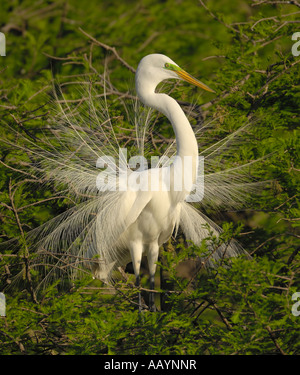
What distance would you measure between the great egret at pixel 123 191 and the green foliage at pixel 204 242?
0.09 meters

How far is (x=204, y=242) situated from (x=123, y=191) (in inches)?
29.9

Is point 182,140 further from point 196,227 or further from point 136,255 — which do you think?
point 136,255

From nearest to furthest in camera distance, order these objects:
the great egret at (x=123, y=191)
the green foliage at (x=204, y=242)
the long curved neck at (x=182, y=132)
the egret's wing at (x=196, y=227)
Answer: the green foliage at (x=204, y=242)
the long curved neck at (x=182, y=132)
the great egret at (x=123, y=191)
the egret's wing at (x=196, y=227)

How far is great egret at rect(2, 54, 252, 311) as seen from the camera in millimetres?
2988

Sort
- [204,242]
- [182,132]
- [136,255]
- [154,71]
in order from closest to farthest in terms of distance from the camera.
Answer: [204,242], [182,132], [154,71], [136,255]

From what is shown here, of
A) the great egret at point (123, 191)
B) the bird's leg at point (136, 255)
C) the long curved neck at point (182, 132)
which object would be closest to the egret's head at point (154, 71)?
the great egret at point (123, 191)

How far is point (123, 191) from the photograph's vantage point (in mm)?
3062

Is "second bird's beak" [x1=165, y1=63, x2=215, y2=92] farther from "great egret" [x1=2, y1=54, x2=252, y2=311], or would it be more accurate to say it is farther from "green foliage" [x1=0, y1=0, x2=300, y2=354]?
"green foliage" [x1=0, y1=0, x2=300, y2=354]

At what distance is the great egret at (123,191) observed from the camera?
2988mm

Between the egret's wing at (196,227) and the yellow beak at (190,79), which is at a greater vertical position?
the yellow beak at (190,79)

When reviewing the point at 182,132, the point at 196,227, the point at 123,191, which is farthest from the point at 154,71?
the point at 196,227

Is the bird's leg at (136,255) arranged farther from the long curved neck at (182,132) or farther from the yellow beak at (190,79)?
the yellow beak at (190,79)

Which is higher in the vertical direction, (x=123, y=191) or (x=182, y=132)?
(x=182, y=132)

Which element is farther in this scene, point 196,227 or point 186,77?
point 196,227
